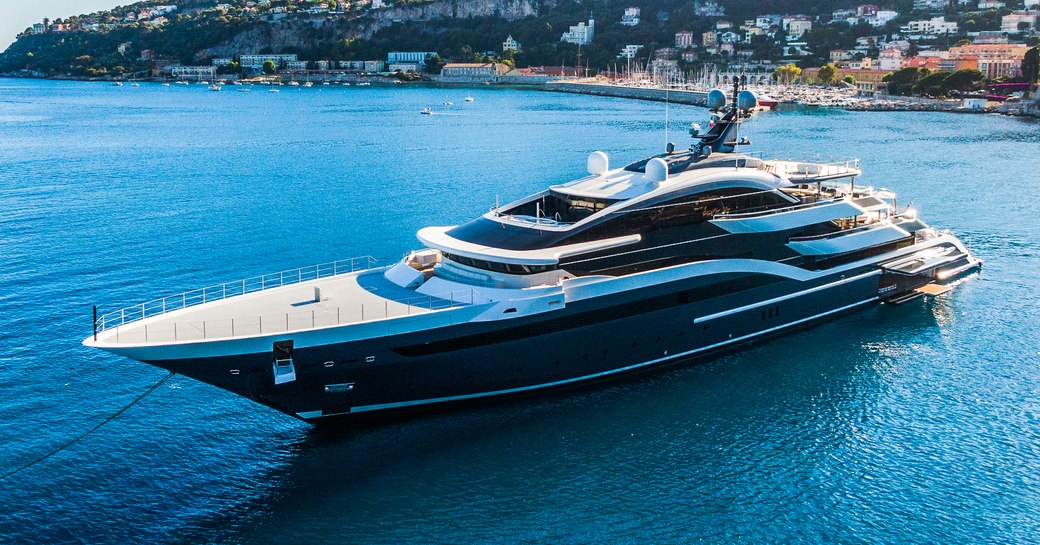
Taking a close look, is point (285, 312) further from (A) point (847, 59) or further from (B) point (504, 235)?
(A) point (847, 59)

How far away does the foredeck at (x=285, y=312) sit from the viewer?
19.1 meters

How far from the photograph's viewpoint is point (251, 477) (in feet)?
61.1

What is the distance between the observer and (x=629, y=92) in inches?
5910

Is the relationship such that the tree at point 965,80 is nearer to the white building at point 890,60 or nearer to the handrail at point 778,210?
the white building at point 890,60

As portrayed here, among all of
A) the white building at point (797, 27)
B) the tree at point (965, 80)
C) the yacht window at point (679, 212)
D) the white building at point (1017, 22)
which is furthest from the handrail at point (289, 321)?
the white building at point (797, 27)

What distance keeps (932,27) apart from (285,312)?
18128 centimetres

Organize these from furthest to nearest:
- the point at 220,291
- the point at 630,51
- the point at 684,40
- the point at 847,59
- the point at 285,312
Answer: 1. the point at 684,40
2. the point at 630,51
3. the point at 847,59
4. the point at 220,291
5. the point at 285,312

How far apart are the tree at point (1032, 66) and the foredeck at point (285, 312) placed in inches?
4449

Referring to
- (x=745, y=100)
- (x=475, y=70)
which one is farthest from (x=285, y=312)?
(x=475, y=70)

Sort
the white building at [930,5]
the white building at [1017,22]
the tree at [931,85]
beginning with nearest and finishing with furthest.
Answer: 1. the tree at [931,85]
2. the white building at [1017,22]
3. the white building at [930,5]

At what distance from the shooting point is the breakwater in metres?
133

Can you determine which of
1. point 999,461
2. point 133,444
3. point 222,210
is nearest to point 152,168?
point 222,210

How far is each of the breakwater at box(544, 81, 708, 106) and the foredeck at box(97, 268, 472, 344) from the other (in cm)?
10368

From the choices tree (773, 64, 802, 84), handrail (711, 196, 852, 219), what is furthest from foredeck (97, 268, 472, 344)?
tree (773, 64, 802, 84)
